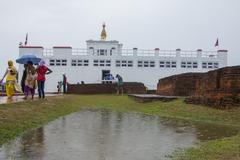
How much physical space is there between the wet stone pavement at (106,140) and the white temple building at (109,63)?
114 ft

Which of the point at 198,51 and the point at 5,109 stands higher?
the point at 198,51

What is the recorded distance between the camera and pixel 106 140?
756cm

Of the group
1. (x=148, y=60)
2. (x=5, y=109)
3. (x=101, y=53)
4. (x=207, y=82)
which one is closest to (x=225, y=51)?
(x=148, y=60)

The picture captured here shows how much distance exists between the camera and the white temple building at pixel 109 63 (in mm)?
45219

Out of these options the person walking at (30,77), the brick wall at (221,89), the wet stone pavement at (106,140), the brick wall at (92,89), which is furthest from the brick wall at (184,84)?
the brick wall at (92,89)

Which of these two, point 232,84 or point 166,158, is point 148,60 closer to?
point 232,84

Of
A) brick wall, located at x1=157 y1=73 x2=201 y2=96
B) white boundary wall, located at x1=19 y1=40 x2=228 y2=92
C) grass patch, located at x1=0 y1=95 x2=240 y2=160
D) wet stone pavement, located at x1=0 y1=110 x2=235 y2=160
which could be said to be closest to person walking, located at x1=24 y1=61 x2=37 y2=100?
grass patch, located at x1=0 y1=95 x2=240 y2=160

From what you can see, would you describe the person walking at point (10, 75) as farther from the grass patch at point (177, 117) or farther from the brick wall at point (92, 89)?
the brick wall at point (92, 89)

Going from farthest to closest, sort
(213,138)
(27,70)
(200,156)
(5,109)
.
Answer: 1. (27,70)
2. (5,109)
3. (213,138)
4. (200,156)

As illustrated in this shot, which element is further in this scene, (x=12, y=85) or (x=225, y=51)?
(x=225, y=51)

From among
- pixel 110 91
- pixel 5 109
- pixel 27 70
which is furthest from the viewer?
pixel 110 91

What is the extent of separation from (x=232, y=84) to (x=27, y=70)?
5573mm

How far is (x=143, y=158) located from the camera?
6.10 meters

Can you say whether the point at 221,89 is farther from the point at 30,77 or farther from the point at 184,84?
the point at 184,84
